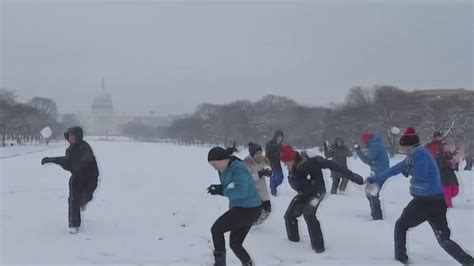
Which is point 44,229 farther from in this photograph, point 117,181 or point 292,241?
point 117,181

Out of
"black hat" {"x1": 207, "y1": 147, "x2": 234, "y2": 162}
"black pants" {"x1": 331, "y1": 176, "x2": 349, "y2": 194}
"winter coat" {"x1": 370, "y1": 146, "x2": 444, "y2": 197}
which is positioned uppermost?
"black hat" {"x1": 207, "y1": 147, "x2": 234, "y2": 162}

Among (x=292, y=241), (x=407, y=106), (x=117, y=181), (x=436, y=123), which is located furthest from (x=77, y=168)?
(x=407, y=106)

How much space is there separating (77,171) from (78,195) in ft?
1.27

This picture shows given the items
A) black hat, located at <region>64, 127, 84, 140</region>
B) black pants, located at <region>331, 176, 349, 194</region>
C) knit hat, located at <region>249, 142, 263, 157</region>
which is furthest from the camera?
black pants, located at <region>331, 176, 349, 194</region>

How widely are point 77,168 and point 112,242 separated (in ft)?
4.77

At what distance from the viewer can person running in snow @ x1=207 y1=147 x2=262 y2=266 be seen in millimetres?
6320

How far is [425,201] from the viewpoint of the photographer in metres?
6.67

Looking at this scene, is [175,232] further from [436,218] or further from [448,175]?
[448,175]

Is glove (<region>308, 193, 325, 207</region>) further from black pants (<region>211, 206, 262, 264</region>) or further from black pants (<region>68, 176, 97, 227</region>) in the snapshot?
black pants (<region>68, 176, 97, 227</region>)

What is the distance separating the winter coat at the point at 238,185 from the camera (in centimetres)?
632

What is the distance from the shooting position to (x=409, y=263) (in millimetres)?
6980

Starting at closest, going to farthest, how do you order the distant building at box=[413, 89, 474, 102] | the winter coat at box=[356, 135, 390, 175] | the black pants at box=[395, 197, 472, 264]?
the black pants at box=[395, 197, 472, 264] → the winter coat at box=[356, 135, 390, 175] → the distant building at box=[413, 89, 474, 102]

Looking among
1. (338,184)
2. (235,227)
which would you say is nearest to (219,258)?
Result: (235,227)

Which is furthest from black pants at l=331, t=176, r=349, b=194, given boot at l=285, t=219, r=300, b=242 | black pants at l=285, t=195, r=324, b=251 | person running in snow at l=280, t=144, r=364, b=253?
person running in snow at l=280, t=144, r=364, b=253
